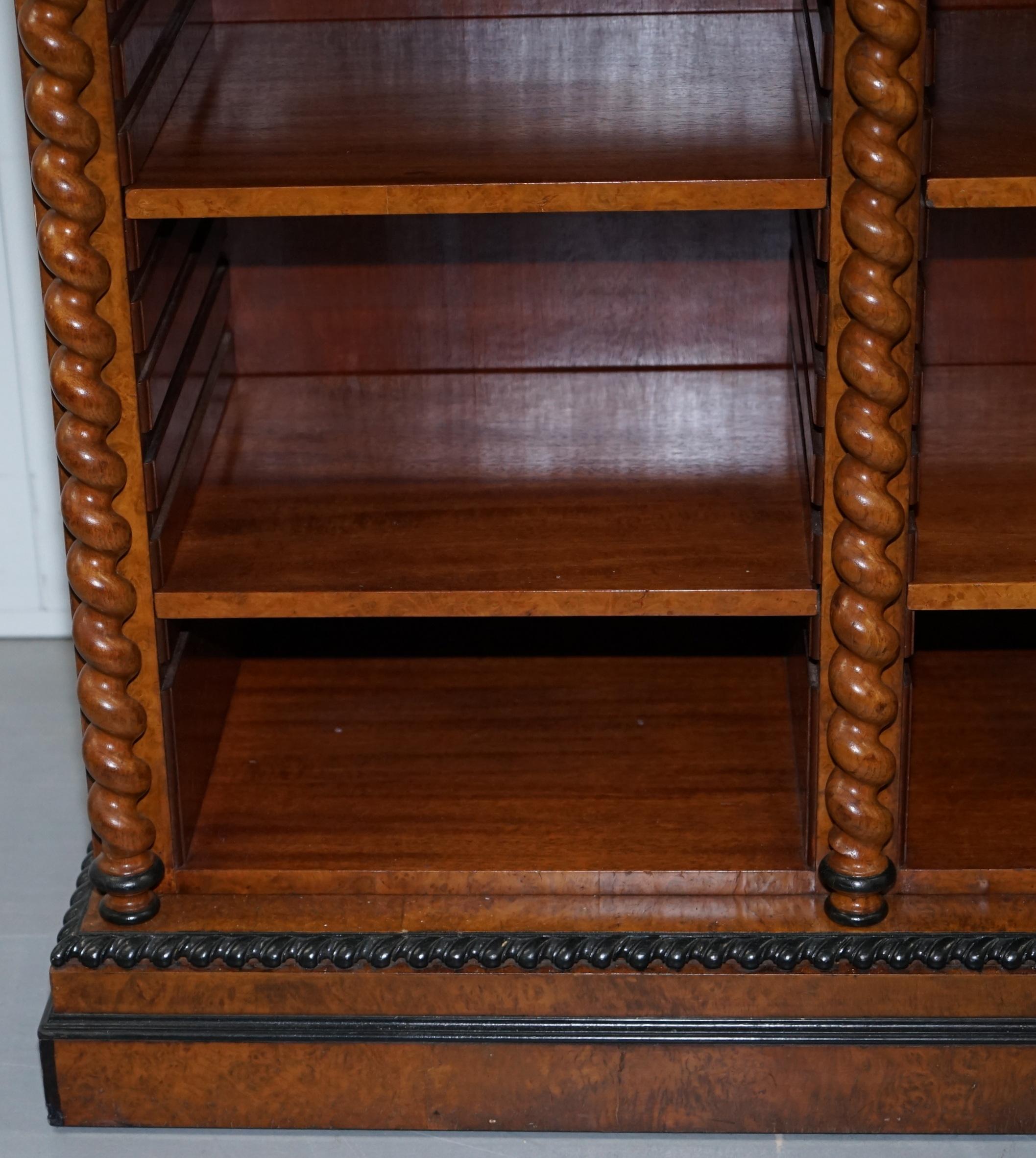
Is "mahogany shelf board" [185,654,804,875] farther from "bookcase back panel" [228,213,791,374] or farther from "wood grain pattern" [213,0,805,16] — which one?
"wood grain pattern" [213,0,805,16]

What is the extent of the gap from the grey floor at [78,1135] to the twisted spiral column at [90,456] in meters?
0.24

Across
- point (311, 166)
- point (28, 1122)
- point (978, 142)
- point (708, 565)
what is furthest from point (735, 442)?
point (28, 1122)

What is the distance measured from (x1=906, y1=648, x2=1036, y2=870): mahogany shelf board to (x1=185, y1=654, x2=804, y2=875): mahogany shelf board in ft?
0.49

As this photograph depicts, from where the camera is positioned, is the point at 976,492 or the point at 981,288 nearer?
the point at 976,492

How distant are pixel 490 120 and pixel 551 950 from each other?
869 mm

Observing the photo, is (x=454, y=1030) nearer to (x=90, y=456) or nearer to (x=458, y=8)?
(x=90, y=456)

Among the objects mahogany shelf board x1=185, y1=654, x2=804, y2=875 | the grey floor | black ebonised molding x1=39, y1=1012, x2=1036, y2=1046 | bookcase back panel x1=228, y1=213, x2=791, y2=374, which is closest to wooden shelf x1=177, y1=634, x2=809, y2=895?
mahogany shelf board x1=185, y1=654, x2=804, y2=875

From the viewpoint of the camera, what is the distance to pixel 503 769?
2014 millimetres

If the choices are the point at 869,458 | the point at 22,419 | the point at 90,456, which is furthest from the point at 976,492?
the point at 22,419

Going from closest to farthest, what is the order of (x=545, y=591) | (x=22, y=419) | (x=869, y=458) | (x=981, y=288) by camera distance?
(x=869, y=458)
(x=545, y=591)
(x=981, y=288)
(x=22, y=419)

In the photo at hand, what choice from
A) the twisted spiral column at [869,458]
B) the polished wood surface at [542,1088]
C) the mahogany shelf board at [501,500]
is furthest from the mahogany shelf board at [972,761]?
the mahogany shelf board at [501,500]

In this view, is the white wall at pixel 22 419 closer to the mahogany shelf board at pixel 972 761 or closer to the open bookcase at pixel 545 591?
the open bookcase at pixel 545 591

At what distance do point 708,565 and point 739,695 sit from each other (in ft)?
1.49

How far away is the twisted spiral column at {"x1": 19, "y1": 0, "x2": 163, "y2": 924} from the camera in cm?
152
